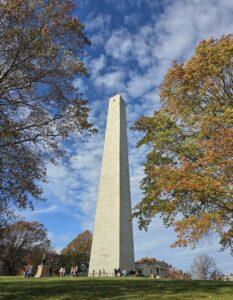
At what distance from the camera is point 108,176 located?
41.6m

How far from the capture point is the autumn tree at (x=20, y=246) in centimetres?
6550

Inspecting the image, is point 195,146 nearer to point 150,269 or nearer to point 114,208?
point 114,208

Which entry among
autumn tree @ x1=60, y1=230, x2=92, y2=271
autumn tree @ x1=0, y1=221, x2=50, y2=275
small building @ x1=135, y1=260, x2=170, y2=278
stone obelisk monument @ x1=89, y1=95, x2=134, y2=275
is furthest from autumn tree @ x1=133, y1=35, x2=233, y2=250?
autumn tree @ x1=60, y1=230, x2=92, y2=271

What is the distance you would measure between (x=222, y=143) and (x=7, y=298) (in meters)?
Answer: 10.2

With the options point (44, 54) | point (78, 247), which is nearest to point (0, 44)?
point (44, 54)

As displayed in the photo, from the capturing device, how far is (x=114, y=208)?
128 feet

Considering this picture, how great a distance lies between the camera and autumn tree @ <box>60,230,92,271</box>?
7512 cm

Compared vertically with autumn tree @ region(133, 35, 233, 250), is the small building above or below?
above

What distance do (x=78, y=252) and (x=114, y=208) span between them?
41573 mm

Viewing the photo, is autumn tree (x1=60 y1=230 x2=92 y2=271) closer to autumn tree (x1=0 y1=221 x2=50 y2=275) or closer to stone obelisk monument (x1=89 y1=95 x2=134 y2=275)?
autumn tree (x1=0 y1=221 x2=50 y2=275)

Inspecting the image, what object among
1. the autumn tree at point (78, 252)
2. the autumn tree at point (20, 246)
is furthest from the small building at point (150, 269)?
the autumn tree at point (20, 246)

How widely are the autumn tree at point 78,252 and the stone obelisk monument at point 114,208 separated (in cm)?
3523

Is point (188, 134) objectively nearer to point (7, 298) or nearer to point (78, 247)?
point (7, 298)

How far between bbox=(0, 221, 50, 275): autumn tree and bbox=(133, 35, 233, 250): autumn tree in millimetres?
50264
